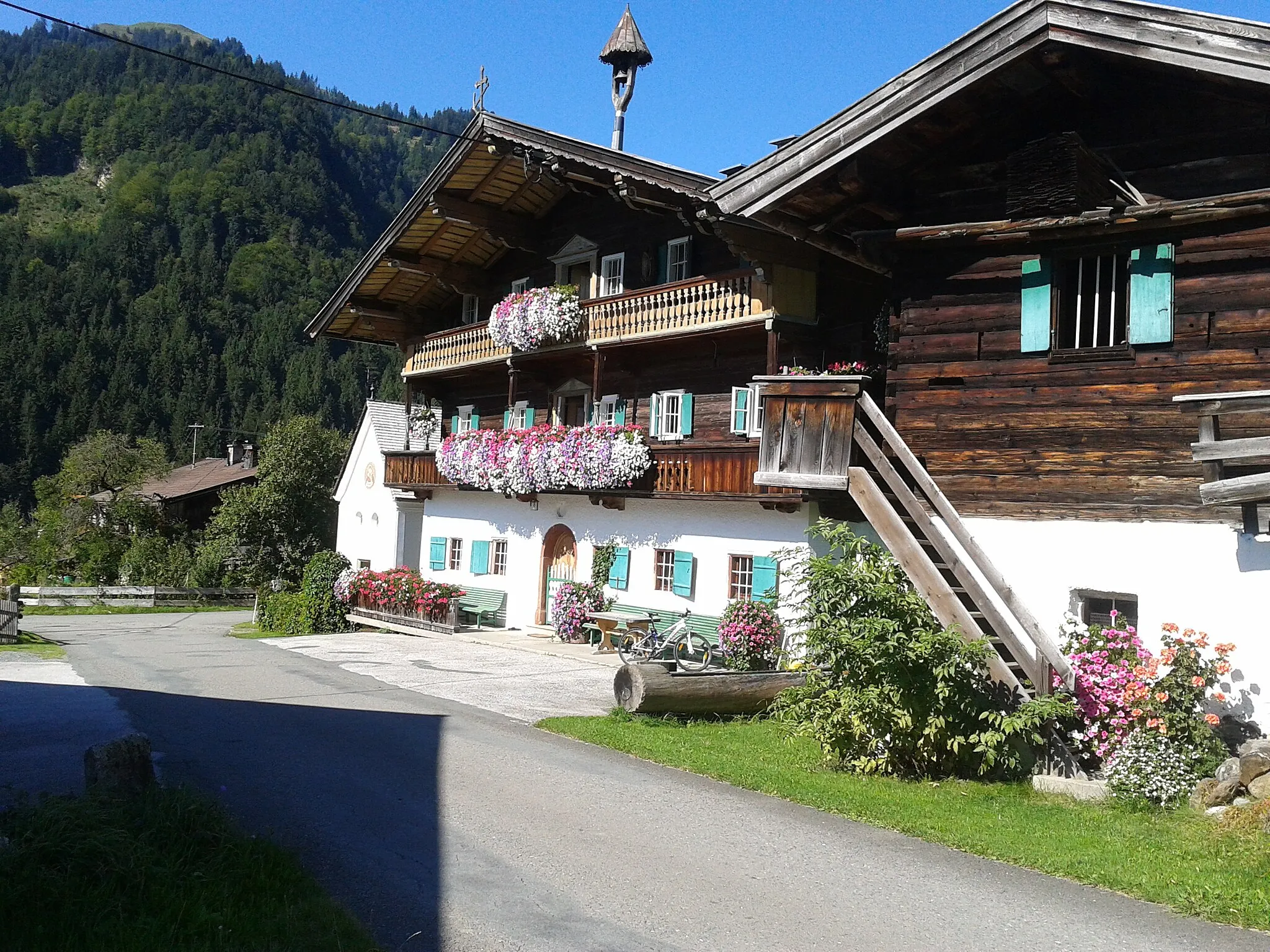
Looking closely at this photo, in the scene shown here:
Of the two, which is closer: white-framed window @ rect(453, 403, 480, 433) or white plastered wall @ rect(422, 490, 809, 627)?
white plastered wall @ rect(422, 490, 809, 627)

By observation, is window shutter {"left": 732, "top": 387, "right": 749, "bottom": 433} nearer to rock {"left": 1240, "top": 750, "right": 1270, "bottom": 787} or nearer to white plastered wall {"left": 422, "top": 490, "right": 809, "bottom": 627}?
white plastered wall {"left": 422, "top": 490, "right": 809, "bottom": 627}

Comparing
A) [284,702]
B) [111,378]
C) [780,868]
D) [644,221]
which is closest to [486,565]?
[644,221]

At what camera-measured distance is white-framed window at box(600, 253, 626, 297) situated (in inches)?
957

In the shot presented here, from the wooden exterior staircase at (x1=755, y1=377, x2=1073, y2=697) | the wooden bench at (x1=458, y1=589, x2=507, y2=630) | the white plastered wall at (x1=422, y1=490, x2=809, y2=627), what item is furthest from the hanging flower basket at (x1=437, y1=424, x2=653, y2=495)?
the wooden exterior staircase at (x1=755, y1=377, x2=1073, y2=697)

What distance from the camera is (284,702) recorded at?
15086 millimetres

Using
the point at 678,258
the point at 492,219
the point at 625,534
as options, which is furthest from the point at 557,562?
the point at 492,219

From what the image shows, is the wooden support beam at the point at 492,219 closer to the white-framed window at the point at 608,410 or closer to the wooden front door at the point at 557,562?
the white-framed window at the point at 608,410

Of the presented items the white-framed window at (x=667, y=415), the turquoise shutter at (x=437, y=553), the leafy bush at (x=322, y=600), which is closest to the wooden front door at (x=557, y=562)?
the white-framed window at (x=667, y=415)

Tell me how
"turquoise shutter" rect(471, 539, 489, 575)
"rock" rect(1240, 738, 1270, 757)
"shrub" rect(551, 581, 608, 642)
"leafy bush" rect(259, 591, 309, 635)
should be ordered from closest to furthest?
"rock" rect(1240, 738, 1270, 757), "shrub" rect(551, 581, 608, 642), "turquoise shutter" rect(471, 539, 489, 575), "leafy bush" rect(259, 591, 309, 635)

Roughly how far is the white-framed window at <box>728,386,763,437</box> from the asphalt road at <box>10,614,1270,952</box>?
30.7 ft

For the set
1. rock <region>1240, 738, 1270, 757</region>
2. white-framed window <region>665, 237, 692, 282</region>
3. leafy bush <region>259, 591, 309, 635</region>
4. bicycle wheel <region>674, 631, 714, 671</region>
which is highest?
white-framed window <region>665, 237, 692, 282</region>

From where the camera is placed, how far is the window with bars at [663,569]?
21781mm

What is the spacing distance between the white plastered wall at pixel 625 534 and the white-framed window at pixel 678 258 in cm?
465

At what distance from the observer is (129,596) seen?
41.1 meters
